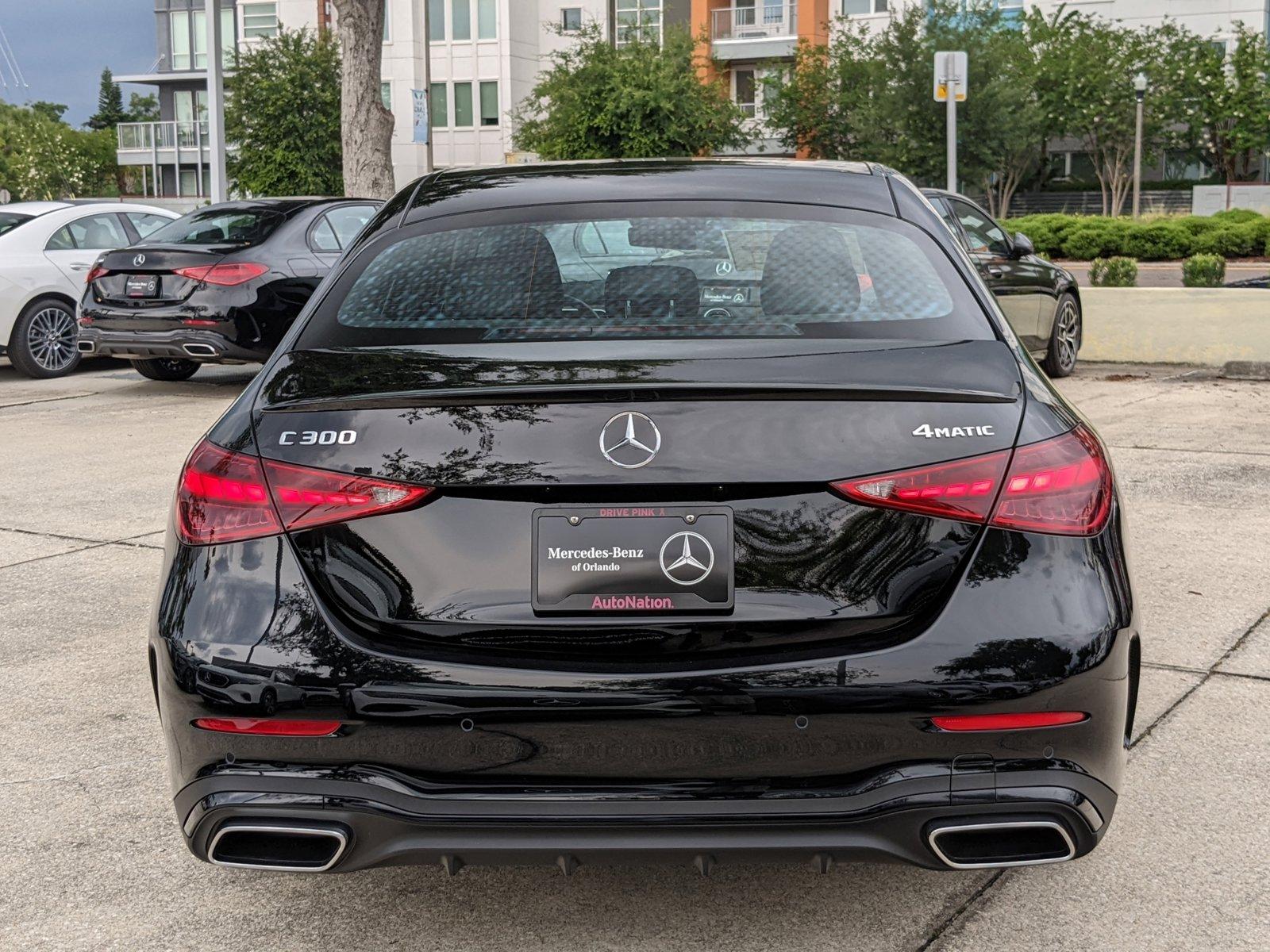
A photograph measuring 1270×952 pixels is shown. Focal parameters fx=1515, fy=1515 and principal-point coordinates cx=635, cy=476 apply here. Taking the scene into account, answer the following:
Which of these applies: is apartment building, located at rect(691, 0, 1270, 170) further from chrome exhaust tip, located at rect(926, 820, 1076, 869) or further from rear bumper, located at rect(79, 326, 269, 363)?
chrome exhaust tip, located at rect(926, 820, 1076, 869)

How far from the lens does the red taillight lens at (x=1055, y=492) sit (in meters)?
2.66

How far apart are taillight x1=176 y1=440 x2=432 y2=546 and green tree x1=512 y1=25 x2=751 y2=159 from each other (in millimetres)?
43071

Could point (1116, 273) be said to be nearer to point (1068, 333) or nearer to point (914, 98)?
point (1068, 333)

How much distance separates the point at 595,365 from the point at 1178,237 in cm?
3407

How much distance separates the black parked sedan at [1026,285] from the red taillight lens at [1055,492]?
26.9 ft

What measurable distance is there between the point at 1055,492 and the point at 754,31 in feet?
191

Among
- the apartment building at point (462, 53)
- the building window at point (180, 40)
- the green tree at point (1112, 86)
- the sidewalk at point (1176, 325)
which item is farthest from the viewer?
the building window at point (180, 40)

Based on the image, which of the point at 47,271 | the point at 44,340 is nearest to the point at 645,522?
the point at 47,271

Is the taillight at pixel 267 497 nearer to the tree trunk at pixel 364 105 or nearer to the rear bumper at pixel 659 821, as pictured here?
the rear bumper at pixel 659 821

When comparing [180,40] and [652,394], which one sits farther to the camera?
[180,40]

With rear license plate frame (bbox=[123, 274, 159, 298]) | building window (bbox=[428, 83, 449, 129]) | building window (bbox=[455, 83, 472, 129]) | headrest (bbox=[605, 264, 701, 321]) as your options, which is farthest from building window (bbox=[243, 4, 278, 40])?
headrest (bbox=[605, 264, 701, 321])

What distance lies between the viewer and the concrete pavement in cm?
309

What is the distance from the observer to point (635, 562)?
2576mm

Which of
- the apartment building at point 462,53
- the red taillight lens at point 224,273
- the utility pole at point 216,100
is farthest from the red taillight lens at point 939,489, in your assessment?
the apartment building at point 462,53
